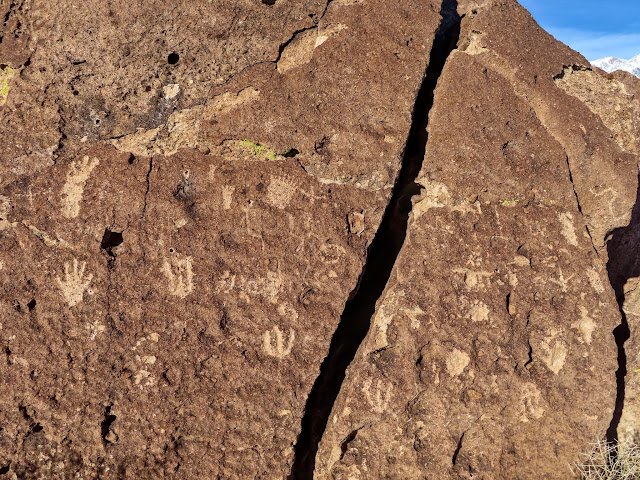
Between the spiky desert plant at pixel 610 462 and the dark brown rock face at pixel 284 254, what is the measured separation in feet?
0.20

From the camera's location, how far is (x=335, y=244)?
1.97 meters

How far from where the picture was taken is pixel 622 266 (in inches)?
97.9

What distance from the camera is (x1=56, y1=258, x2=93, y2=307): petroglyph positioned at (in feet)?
6.02

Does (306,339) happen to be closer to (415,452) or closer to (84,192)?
(415,452)

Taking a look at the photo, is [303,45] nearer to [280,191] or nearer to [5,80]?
[280,191]

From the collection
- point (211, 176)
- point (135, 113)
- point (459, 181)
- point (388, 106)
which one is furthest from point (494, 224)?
point (135, 113)

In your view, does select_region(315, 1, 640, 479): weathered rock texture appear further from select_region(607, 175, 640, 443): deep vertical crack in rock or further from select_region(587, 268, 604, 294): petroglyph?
select_region(607, 175, 640, 443): deep vertical crack in rock

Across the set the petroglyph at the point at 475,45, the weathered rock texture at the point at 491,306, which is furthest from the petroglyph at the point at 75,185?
the petroglyph at the point at 475,45

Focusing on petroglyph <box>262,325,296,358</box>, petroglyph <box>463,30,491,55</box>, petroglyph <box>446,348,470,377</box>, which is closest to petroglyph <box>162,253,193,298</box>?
petroglyph <box>262,325,296,358</box>

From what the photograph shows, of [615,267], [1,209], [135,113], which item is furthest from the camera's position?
[615,267]

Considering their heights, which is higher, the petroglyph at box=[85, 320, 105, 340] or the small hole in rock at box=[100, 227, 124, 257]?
the small hole in rock at box=[100, 227, 124, 257]

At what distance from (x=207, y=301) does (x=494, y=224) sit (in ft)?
3.90

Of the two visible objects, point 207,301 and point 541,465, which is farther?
point 541,465

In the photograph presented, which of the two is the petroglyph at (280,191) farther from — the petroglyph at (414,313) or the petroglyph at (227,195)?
the petroglyph at (414,313)
